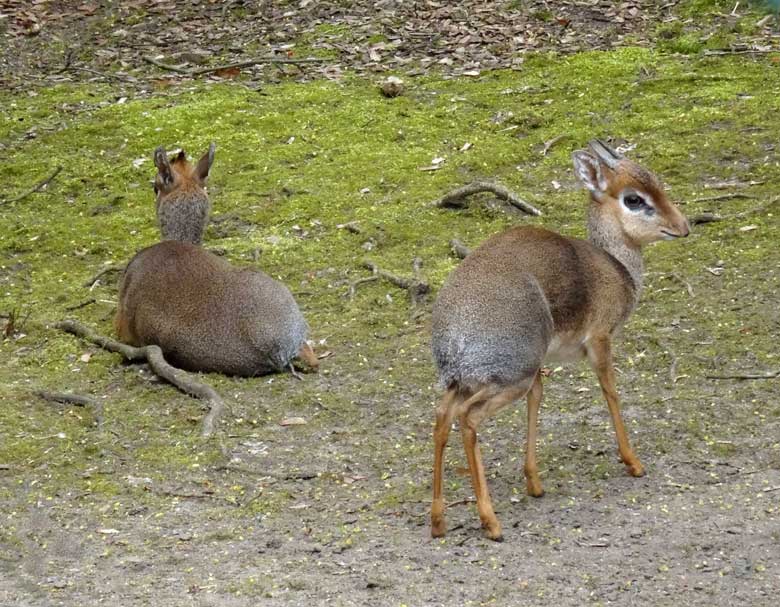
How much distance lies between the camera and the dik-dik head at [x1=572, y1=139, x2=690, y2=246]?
580 cm

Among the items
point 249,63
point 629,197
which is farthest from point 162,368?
point 249,63

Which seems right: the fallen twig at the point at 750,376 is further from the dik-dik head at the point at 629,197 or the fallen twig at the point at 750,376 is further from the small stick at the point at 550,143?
the small stick at the point at 550,143

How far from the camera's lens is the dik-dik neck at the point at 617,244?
5.84m

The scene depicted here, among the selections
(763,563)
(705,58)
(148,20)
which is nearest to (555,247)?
(763,563)

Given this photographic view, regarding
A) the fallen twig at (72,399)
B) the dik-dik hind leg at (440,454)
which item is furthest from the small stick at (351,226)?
the dik-dik hind leg at (440,454)

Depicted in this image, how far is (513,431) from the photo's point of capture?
6289 mm

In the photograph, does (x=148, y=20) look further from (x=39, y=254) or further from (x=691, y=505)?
(x=691, y=505)

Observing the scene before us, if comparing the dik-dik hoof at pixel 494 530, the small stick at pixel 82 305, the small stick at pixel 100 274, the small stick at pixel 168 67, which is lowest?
the small stick at pixel 168 67

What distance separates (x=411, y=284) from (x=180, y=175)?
1768 millimetres

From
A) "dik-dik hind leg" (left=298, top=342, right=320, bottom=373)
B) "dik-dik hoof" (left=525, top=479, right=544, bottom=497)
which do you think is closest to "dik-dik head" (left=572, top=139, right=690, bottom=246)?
"dik-dik hoof" (left=525, top=479, right=544, bottom=497)

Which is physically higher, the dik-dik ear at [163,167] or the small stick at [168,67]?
the dik-dik ear at [163,167]

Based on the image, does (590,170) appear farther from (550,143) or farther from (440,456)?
(550,143)

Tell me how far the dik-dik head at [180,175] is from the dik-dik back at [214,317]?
44.8 inches

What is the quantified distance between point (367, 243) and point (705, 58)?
14.1ft
